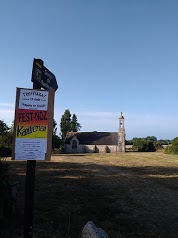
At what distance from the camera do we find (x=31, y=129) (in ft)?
15.5

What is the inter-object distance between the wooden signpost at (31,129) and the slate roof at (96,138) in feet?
205

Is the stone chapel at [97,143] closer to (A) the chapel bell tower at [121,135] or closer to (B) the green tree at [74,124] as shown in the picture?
(A) the chapel bell tower at [121,135]

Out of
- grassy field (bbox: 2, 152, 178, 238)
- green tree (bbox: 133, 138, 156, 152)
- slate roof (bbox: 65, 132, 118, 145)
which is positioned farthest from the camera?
slate roof (bbox: 65, 132, 118, 145)

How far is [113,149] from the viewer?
219 feet

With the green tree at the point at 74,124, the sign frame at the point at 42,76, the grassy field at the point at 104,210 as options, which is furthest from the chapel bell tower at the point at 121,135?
the sign frame at the point at 42,76

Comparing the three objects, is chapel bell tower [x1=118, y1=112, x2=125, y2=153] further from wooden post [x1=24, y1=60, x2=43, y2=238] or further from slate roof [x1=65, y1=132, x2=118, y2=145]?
wooden post [x1=24, y1=60, x2=43, y2=238]

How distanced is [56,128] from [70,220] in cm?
6240

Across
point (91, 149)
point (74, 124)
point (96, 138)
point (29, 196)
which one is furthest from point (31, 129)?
point (74, 124)

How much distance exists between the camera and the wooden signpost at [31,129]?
466 centimetres

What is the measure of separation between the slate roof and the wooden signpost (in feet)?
205

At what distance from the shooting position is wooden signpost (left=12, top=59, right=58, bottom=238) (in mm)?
4664

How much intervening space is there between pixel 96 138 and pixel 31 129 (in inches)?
2522

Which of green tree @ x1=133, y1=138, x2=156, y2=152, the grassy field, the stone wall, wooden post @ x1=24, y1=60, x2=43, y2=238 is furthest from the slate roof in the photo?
wooden post @ x1=24, y1=60, x2=43, y2=238

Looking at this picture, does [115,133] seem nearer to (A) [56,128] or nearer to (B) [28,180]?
(A) [56,128]
